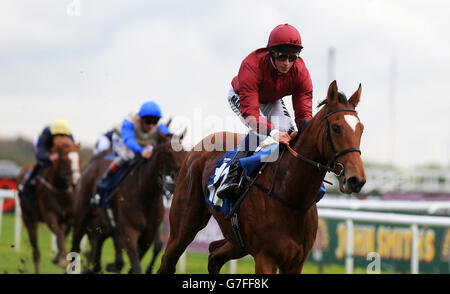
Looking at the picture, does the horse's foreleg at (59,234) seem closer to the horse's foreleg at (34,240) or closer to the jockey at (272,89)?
the horse's foreleg at (34,240)

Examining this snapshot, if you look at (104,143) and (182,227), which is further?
(104,143)

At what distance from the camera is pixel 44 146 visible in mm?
10094

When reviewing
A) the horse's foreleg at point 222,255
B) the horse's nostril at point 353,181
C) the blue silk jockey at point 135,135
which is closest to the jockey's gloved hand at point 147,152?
the blue silk jockey at point 135,135

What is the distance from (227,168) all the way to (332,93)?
102 cm

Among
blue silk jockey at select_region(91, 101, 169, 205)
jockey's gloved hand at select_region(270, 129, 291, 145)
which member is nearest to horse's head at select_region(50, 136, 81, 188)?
blue silk jockey at select_region(91, 101, 169, 205)

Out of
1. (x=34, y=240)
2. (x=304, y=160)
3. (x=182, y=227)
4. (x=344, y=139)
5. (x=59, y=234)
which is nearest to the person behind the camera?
(x=344, y=139)

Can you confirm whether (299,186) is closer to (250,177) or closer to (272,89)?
(250,177)

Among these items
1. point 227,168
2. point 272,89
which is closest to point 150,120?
point 227,168

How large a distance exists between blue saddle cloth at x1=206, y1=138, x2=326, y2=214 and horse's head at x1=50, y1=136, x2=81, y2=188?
16.0 feet

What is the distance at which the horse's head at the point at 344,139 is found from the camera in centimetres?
387

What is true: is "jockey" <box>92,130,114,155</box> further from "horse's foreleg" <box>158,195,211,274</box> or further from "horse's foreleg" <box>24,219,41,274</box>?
"horse's foreleg" <box>158,195,211,274</box>

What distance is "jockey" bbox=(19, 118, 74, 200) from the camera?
33.0 ft
